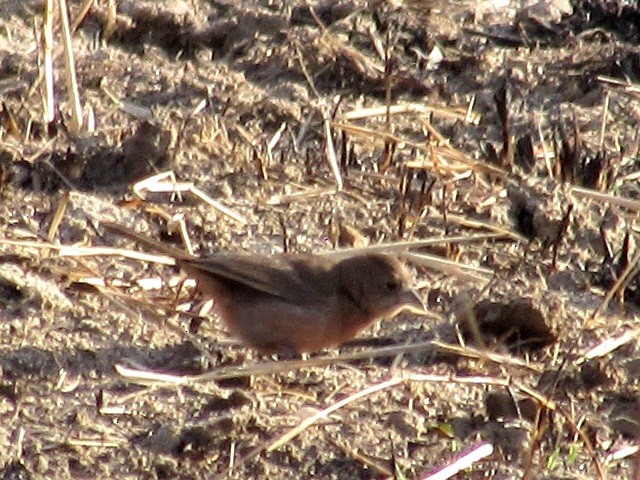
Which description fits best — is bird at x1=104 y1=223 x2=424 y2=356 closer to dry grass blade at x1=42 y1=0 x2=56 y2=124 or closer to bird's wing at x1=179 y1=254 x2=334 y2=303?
bird's wing at x1=179 y1=254 x2=334 y2=303

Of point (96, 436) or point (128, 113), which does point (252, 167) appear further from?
point (96, 436)

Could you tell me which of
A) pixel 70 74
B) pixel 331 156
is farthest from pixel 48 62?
pixel 331 156

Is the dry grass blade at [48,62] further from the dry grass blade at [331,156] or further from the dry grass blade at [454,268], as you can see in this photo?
the dry grass blade at [454,268]

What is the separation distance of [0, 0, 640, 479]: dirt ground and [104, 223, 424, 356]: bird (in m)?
0.15

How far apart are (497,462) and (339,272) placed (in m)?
1.44

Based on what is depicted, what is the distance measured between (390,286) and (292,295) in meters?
0.44

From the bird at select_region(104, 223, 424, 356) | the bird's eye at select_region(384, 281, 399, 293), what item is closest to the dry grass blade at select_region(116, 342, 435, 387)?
the bird at select_region(104, 223, 424, 356)

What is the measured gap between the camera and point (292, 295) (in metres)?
7.48

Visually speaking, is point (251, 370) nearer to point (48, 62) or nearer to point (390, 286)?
point (390, 286)

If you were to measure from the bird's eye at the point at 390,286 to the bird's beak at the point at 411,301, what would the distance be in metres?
0.06

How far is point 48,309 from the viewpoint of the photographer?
7410 mm

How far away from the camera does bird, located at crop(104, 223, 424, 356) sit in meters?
7.37

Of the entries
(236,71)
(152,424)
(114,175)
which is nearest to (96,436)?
(152,424)

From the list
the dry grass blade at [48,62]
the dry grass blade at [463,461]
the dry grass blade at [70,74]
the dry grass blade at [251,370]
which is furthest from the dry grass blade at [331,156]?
the dry grass blade at [463,461]
